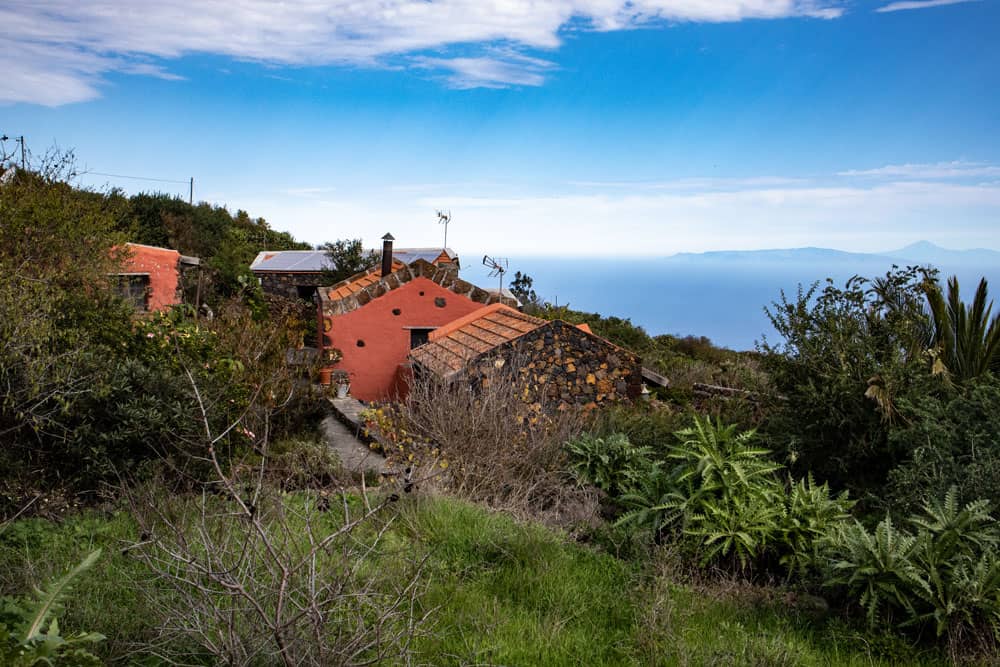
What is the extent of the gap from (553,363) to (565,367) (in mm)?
209

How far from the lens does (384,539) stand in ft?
17.5

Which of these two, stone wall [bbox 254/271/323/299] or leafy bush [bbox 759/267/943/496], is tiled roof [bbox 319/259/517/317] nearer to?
leafy bush [bbox 759/267/943/496]

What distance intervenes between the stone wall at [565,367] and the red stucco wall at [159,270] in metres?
11.8

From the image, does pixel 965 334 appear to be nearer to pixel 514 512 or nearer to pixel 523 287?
pixel 514 512

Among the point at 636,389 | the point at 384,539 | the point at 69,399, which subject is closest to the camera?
A: the point at 384,539

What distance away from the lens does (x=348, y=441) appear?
11.6m

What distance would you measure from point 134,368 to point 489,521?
13.7 feet

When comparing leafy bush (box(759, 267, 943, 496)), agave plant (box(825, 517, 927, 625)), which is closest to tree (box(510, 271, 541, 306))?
leafy bush (box(759, 267, 943, 496))

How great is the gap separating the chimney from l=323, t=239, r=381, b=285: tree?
7648 millimetres

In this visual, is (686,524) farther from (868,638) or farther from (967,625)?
(967,625)

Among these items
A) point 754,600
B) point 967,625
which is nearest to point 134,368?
point 754,600

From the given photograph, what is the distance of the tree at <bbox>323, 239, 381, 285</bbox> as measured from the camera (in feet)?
86.7

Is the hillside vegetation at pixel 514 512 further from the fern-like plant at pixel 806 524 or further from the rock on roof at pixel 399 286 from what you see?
the rock on roof at pixel 399 286

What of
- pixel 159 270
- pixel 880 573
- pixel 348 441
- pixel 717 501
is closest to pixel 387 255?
pixel 159 270
